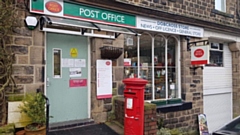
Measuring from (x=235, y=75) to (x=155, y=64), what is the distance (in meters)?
5.02

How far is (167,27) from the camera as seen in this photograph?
750cm

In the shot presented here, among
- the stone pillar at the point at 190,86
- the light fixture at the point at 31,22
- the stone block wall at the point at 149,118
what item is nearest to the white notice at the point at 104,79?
the stone block wall at the point at 149,118

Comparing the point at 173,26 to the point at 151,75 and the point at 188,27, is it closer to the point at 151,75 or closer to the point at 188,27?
the point at 188,27

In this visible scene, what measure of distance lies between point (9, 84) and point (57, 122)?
154 centimetres

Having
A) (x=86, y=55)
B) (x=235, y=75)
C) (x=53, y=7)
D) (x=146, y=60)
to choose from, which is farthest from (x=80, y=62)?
(x=235, y=75)

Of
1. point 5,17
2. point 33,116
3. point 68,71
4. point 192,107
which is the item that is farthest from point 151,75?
point 5,17

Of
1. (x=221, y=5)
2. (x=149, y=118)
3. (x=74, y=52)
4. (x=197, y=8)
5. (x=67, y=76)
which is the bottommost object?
(x=149, y=118)

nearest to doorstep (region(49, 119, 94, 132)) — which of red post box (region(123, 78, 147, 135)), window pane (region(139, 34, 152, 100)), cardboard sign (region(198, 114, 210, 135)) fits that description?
red post box (region(123, 78, 147, 135))

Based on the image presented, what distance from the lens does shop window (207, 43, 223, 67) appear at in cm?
940

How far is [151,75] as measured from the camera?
7.40m

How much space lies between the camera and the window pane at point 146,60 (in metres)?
7.18

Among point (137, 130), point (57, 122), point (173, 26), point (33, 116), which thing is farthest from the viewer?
point (173, 26)

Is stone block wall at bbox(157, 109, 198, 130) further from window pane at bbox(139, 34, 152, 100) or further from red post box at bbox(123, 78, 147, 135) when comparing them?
red post box at bbox(123, 78, 147, 135)

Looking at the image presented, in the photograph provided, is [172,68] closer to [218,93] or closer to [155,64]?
[155,64]
